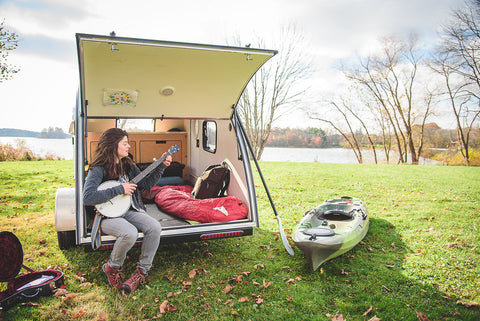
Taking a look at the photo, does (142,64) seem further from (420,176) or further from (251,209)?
(420,176)

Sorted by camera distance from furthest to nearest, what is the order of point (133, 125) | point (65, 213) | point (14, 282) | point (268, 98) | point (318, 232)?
1. point (268, 98)
2. point (133, 125)
3. point (65, 213)
4. point (318, 232)
5. point (14, 282)

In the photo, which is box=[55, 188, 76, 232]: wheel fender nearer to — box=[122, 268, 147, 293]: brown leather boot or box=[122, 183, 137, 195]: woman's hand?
box=[122, 183, 137, 195]: woman's hand

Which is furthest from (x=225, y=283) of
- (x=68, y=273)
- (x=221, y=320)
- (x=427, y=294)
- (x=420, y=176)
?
(x=420, y=176)

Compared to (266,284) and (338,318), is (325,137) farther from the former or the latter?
(338,318)

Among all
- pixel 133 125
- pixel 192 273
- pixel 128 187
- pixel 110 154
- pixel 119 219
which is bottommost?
pixel 192 273

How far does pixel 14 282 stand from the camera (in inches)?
133

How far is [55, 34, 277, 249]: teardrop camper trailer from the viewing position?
11.8ft

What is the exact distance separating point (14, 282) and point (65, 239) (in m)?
1.11

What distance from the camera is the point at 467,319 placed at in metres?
3.14

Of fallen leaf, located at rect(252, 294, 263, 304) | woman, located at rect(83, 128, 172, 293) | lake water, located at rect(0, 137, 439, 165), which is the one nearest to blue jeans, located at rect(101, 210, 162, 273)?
woman, located at rect(83, 128, 172, 293)

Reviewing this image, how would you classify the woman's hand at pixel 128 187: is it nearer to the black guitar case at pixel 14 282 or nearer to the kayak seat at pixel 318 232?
the black guitar case at pixel 14 282

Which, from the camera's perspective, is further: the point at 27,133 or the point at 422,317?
the point at 27,133

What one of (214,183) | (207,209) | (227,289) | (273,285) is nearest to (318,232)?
(273,285)

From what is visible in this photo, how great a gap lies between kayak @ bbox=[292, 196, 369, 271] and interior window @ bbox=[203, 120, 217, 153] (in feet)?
7.13
